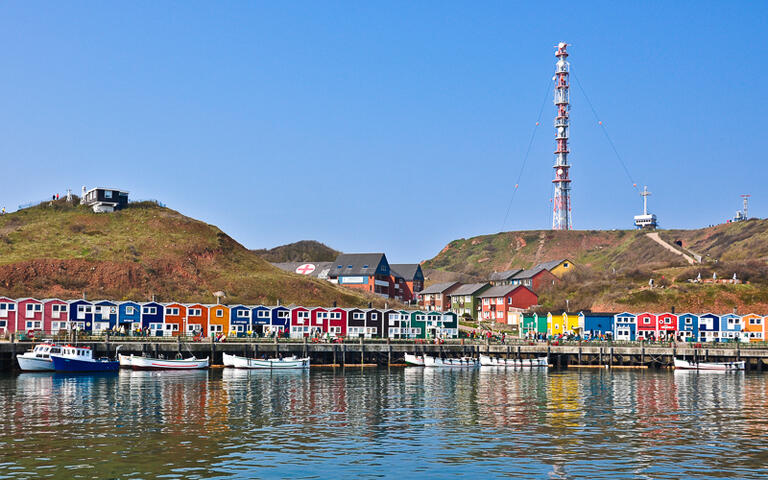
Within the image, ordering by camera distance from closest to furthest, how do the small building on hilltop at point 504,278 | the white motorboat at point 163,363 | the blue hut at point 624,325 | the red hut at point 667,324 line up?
1. the white motorboat at point 163,363
2. the red hut at point 667,324
3. the blue hut at point 624,325
4. the small building on hilltop at point 504,278

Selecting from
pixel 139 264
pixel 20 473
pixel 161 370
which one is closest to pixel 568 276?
pixel 139 264

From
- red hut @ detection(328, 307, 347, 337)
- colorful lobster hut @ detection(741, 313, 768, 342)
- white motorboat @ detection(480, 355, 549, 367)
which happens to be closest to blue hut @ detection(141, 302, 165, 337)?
red hut @ detection(328, 307, 347, 337)

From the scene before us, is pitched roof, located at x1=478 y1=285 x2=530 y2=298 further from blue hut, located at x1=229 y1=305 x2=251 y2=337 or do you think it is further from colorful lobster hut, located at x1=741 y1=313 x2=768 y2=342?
blue hut, located at x1=229 y1=305 x2=251 y2=337

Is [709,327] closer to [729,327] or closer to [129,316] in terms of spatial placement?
[729,327]

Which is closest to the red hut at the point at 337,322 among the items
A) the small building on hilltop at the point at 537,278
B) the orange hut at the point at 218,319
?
the orange hut at the point at 218,319

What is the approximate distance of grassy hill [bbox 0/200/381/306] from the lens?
458 feet

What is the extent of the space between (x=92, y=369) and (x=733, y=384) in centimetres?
6839

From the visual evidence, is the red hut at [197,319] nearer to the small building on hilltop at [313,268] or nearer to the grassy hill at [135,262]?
the grassy hill at [135,262]

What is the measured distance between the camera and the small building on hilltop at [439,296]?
175 metres

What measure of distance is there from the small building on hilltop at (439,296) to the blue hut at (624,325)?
5510 cm

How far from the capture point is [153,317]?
4213 inches

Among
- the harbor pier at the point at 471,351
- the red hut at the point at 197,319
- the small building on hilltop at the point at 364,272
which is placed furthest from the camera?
the small building on hilltop at the point at 364,272

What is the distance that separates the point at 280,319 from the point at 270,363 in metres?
20.7

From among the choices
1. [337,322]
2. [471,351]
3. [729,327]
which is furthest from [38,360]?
[729,327]
